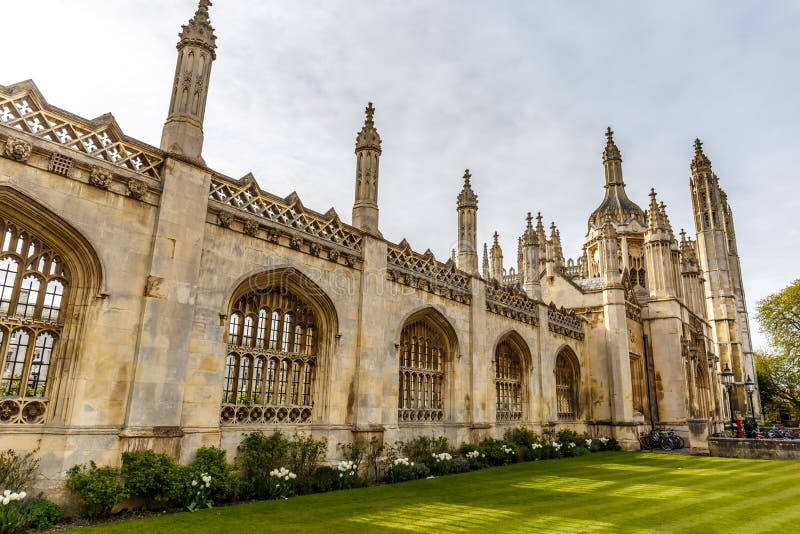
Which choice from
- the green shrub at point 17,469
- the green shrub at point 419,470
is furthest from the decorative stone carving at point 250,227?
the green shrub at point 419,470

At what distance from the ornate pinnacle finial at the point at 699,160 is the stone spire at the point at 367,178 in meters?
54.6

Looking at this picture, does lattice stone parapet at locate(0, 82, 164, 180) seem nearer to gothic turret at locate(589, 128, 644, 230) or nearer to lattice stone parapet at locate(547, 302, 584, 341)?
lattice stone parapet at locate(547, 302, 584, 341)

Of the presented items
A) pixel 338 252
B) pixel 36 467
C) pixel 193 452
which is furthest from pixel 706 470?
pixel 36 467

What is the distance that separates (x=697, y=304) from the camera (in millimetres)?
38281

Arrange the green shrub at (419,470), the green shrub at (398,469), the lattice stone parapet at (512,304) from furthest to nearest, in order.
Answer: the lattice stone parapet at (512,304) → the green shrub at (419,470) → the green shrub at (398,469)

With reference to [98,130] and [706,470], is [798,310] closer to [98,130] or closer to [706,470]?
[706,470]

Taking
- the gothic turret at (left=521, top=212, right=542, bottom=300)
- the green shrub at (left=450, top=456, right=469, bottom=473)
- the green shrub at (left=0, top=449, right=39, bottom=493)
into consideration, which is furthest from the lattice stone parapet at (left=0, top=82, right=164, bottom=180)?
the gothic turret at (left=521, top=212, right=542, bottom=300)

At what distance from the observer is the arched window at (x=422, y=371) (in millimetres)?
15758

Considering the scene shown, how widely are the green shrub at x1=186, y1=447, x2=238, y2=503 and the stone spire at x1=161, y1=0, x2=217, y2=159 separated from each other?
5918mm

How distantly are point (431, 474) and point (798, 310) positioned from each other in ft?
145

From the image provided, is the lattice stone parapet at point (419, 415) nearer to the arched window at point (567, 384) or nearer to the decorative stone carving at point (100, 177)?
the decorative stone carving at point (100, 177)

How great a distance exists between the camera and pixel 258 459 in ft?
34.2

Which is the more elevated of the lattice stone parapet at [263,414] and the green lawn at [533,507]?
the lattice stone parapet at [263,414]

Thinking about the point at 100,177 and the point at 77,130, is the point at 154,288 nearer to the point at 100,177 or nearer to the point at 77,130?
the point at 100,177
